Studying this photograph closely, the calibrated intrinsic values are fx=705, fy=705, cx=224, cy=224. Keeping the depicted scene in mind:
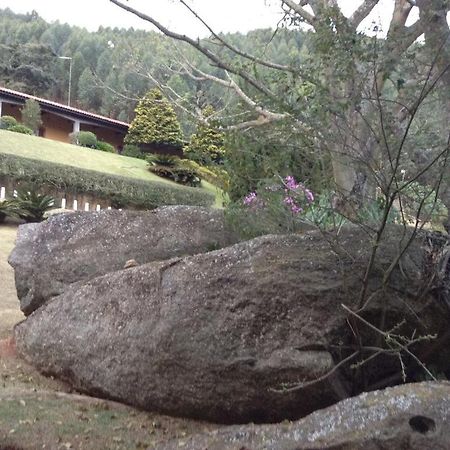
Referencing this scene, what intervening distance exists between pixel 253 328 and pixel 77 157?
22.2m

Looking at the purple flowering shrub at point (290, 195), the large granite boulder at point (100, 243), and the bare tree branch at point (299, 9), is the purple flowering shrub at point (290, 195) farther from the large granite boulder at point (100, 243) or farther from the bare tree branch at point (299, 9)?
the bare tree branch at point (299, 9)

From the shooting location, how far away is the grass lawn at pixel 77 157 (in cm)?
2395

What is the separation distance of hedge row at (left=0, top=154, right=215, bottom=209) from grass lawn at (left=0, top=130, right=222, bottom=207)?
1.25m

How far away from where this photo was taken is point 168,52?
21.3 m

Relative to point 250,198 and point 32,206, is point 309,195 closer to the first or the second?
point 250,198

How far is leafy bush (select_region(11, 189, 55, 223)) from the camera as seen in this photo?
15836 millimetres

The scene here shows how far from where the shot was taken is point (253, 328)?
5.09 metres

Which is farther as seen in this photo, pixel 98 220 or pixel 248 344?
pixel 98 220

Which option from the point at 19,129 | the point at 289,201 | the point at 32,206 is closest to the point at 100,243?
the point at 289,201

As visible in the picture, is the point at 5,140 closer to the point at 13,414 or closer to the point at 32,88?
the point at 13,414

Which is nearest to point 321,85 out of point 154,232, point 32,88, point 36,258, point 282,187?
point 282,187

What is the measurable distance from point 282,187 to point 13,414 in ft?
8.57

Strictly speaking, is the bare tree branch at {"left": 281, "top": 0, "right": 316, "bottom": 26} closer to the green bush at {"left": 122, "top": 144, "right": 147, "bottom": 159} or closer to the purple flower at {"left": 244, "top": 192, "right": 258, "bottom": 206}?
the purple flower at {"left": 244, "top": 192, "right": 258, "bottom": 206}

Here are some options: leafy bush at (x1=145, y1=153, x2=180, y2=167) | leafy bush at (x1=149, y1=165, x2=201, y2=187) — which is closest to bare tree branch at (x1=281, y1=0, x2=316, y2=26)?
leafy bush at (x1=149, y1=165, x2=201, y2=187)
